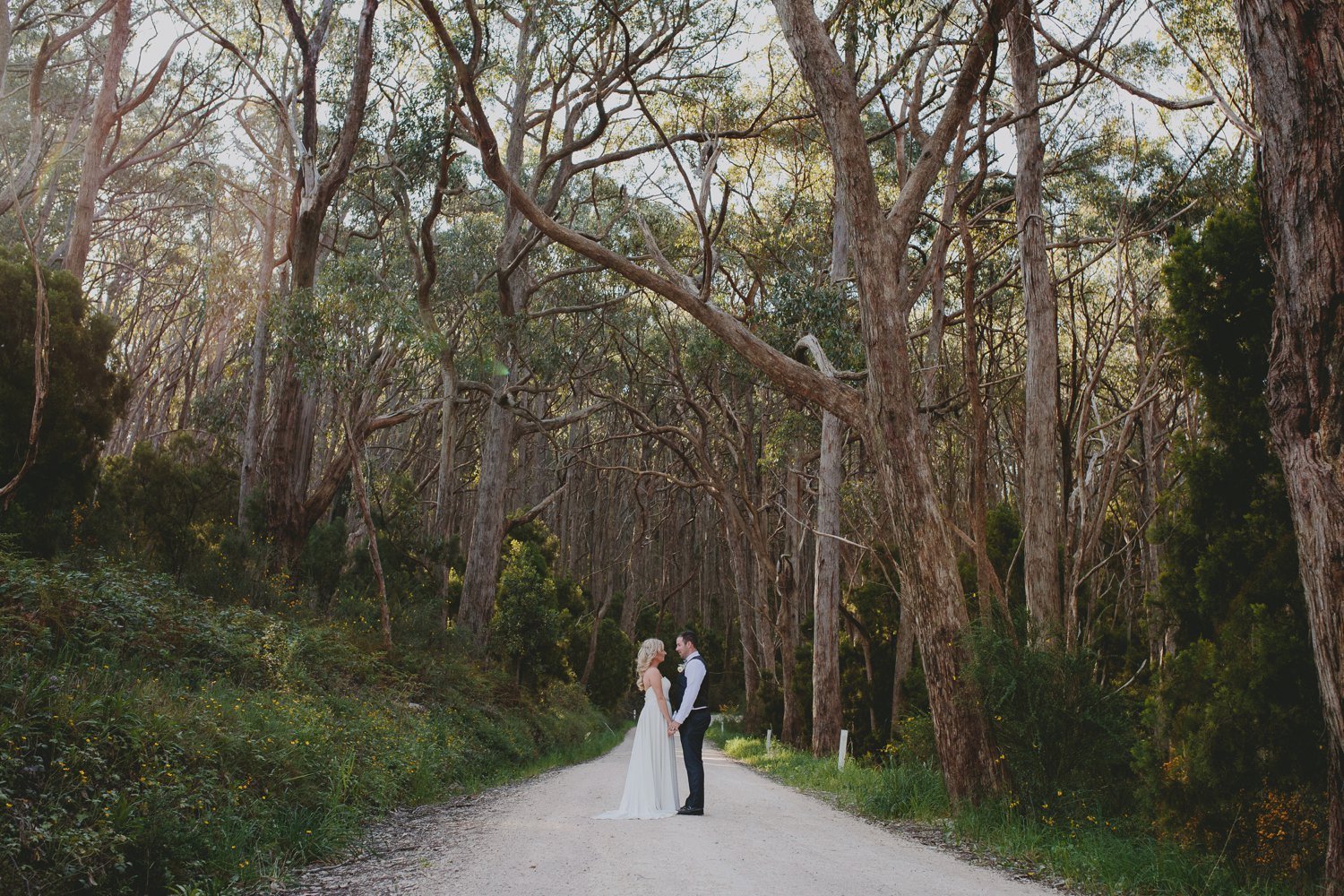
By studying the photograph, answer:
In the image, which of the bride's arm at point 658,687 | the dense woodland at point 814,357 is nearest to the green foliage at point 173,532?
the dense woodland at point 814,357

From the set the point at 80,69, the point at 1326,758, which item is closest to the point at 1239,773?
the point at 1326,758

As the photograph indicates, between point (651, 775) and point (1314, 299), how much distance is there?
5.78 m

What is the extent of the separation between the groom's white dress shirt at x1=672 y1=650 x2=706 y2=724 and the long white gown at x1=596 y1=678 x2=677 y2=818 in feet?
0.52

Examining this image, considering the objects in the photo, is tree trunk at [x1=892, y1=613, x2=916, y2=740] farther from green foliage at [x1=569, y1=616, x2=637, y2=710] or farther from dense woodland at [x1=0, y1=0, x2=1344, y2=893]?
green foliage at [x1=569, y1=616, x2=637, y2=710]

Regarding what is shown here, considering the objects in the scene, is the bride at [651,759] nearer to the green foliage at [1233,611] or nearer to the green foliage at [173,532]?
the green foliage at [1233,611]

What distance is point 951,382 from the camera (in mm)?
20406

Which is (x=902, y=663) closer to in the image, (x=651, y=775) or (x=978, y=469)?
(x=978, y=469)

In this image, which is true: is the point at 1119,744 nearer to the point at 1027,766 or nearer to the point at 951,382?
the point at 1027,766

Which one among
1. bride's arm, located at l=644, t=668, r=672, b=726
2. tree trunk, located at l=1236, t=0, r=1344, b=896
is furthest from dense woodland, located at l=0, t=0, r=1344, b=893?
bride's arm, located at l=644, t=668, r=672, b=726

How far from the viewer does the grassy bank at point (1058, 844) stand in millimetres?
5250

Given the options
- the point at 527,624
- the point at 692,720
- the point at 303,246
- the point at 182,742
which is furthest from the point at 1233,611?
the point at 527,624

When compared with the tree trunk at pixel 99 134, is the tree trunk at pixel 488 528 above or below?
below

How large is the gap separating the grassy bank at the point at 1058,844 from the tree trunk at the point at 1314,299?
82cm

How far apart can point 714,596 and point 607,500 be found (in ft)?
33.6
